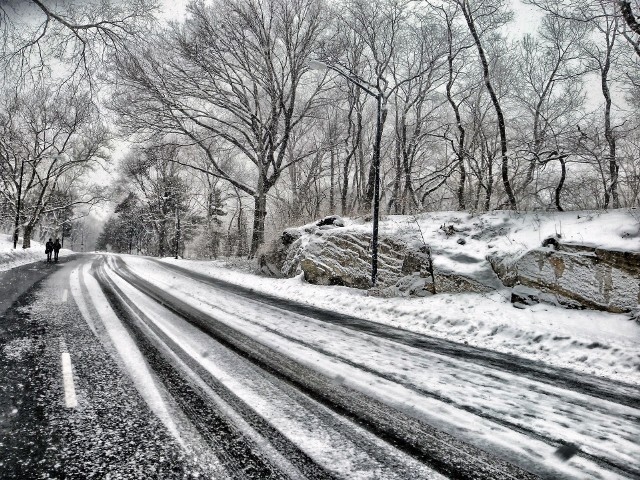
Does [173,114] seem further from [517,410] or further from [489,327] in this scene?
[517,410]

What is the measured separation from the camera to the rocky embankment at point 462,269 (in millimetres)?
6852

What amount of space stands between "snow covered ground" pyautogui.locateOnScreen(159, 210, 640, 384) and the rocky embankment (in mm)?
176

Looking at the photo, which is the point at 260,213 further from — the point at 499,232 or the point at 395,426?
the point at 395,426

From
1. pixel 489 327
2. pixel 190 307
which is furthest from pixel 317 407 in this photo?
pixel 190 307

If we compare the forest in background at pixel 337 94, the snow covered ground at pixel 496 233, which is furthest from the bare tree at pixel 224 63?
the snow covered ground at pixel 496 233

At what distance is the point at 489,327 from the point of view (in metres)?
6.97

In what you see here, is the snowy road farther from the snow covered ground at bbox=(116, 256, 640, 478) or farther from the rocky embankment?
the rocky embankment

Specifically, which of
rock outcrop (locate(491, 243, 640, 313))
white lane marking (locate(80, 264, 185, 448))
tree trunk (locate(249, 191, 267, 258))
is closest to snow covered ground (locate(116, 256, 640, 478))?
rock outcrop (locate(491, 243, 640, 313))

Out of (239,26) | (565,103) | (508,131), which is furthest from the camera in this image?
(508,131)

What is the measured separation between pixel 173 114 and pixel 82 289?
449 inches

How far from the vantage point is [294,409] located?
311 centimetres

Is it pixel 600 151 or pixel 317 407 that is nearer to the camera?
pixel 317 407

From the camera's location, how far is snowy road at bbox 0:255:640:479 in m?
2.32

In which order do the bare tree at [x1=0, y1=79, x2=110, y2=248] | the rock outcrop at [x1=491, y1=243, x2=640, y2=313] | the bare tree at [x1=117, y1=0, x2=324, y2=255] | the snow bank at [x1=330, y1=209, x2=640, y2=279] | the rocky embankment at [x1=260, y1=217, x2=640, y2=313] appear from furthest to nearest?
1. the bare tree at [x1=0, y1=79, x2=110, y2=248]
2. the bare tree at [x1=117, y1=0, x2=324, y2=255]
3. the snow bank at [x1=330, y1=209, x2=640, y2=279]
4. the rocky embankment at [x1=260, y1=217, x2=640, y2=313]
5. the rock outcrop at [x1=491, y1=243, x2=640, y2=313]
